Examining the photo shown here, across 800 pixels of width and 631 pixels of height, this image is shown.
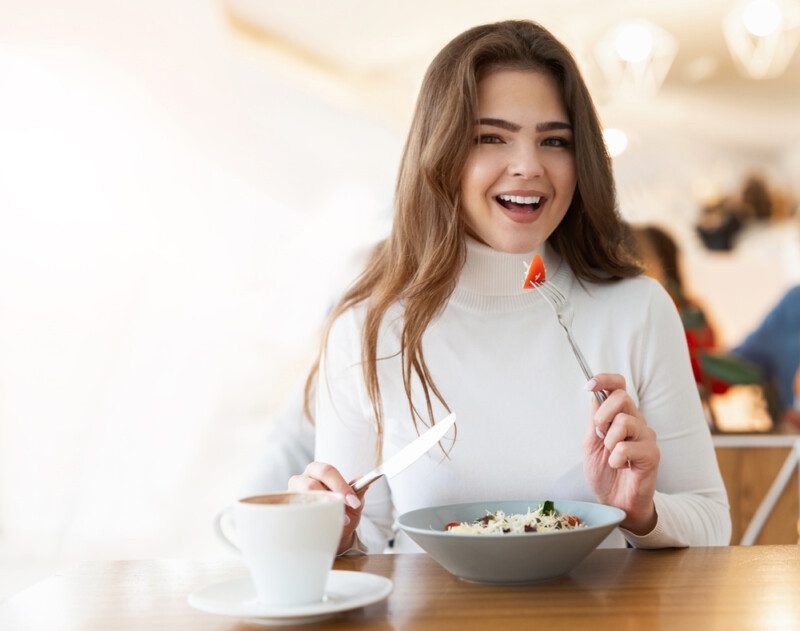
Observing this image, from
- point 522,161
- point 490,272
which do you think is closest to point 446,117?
point 522,161

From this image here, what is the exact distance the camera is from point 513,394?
1.28 metres

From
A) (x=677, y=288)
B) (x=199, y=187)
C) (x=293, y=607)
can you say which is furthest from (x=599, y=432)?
(x=199, y=187)

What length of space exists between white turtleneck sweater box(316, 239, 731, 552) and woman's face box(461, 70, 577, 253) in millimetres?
72

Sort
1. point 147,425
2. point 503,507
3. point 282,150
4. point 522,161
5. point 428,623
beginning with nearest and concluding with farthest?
point 428,623 → point 503,507 → point 522,161 → point 147,425 → point 282,150

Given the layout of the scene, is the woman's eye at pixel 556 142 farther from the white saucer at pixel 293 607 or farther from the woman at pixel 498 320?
the white saucer at pixel 293 607

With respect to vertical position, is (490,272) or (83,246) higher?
(83,246)

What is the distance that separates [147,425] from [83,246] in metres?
1.12

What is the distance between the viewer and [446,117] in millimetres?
1254

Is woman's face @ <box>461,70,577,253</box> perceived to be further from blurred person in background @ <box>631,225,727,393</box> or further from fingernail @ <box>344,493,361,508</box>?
blurred person in background @ <box>631,225,727,393</box>

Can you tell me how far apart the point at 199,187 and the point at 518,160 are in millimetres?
5069

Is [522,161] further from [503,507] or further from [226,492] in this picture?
[226,492]

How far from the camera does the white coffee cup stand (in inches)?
28.5

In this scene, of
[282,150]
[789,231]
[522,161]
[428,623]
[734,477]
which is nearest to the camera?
[428,623]

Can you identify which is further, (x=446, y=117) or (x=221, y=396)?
(x=221, y=396)
